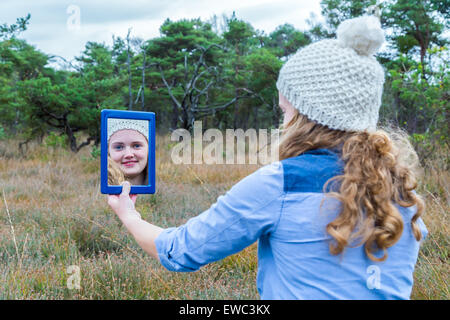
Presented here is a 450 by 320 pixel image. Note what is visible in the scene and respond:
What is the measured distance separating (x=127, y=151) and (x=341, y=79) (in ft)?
2.53

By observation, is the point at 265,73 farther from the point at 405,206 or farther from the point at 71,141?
the point at 405,206

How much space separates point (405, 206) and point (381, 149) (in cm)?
18

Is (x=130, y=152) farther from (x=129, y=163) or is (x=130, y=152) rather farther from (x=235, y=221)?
(x=235, y=221)

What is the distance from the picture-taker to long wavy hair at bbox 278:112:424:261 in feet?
3.55

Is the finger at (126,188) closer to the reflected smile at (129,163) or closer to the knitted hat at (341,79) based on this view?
the reflected smile at (129,163)

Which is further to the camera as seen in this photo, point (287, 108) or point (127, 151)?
point (127, 151)

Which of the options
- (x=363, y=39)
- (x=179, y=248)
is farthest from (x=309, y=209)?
(x=363, y=39)

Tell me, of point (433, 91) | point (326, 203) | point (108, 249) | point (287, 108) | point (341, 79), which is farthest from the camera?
point (433, 91)

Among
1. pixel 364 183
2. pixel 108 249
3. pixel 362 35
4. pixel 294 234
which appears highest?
pixel 362 35

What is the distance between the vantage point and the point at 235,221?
1.11 metres

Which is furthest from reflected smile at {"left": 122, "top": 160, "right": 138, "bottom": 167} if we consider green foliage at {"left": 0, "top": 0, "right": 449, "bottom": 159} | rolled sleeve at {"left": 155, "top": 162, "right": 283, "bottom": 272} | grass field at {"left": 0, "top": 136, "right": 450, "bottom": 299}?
green foliage at {"left": 0, "top": 0, "right": 449, "bottom": 159}

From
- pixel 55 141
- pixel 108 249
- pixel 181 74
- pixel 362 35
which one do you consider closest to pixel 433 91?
pixel 108 249

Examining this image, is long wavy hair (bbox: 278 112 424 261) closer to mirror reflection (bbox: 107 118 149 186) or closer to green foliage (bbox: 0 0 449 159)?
mirror reflection (bbox: 107 118 149 186)

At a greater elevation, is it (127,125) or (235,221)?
(127,125)
